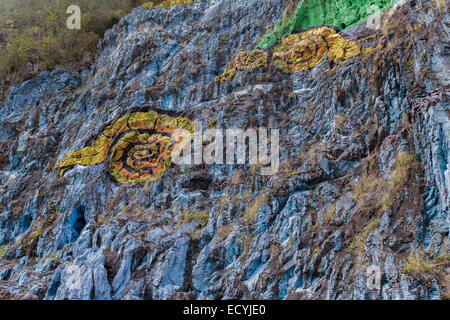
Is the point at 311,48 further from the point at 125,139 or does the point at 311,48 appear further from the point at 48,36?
the point at 48,36

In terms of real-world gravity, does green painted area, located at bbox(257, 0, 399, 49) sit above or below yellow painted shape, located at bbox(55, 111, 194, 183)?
above

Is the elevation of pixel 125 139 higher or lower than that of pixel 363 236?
higher

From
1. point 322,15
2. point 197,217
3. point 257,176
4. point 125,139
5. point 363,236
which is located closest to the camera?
point 363,236

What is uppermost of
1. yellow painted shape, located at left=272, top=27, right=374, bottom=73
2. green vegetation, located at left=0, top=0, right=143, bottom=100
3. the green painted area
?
green vegetation, located at left=0, top=0, right=143, bottom=100

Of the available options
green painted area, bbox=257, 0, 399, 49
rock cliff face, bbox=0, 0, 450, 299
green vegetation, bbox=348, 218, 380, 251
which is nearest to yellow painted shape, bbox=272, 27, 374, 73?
rock cliff face, bbox=0, 0, 450, 299

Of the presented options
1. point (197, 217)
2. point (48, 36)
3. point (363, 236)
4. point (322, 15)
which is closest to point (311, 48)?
point (322, 15)

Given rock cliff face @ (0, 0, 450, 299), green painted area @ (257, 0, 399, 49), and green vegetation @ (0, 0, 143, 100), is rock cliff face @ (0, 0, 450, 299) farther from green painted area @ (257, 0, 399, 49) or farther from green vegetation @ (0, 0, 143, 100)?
green vegetation @ (0, 0, 143, 100)
